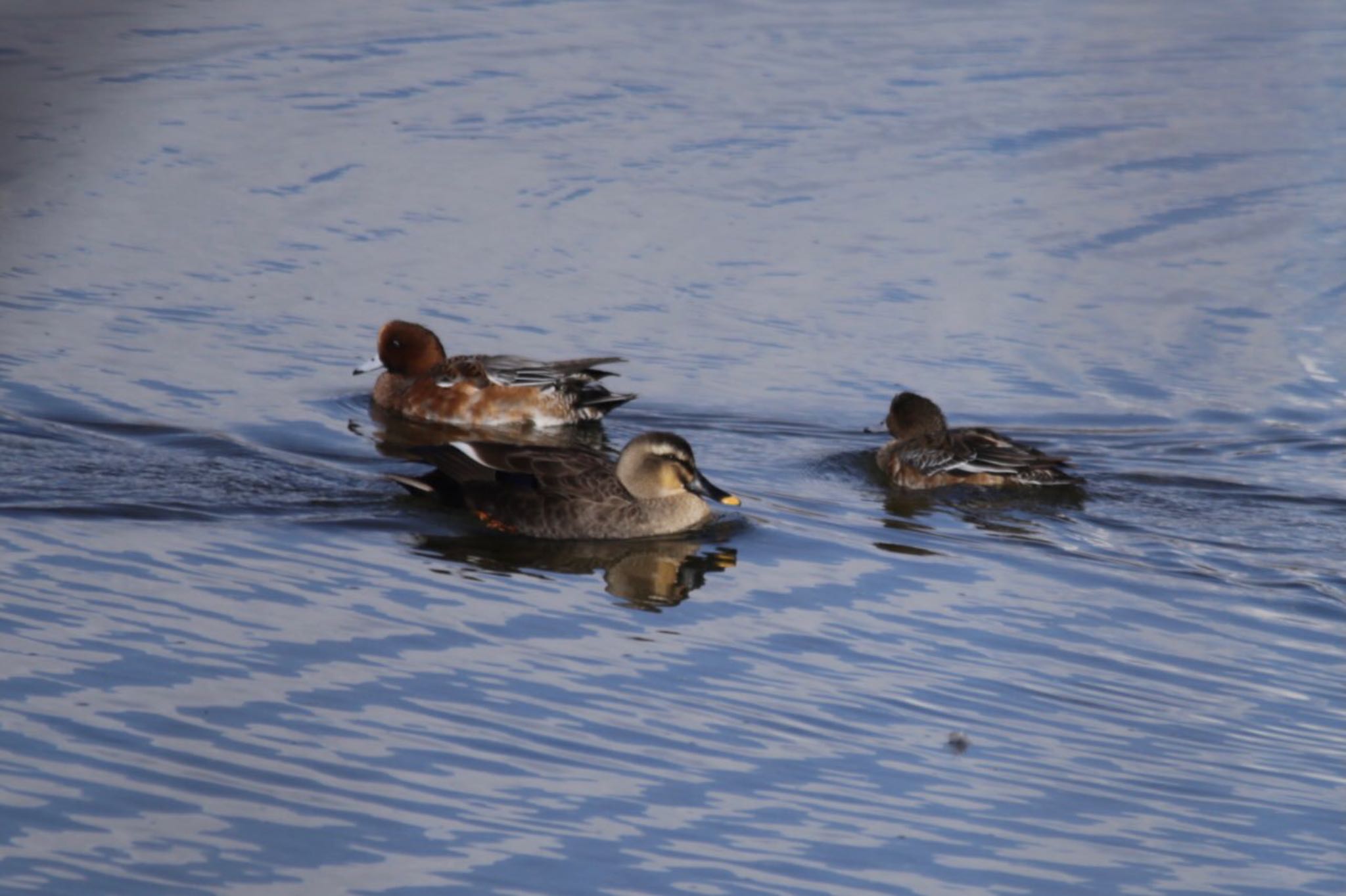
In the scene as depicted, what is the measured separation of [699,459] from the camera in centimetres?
1055

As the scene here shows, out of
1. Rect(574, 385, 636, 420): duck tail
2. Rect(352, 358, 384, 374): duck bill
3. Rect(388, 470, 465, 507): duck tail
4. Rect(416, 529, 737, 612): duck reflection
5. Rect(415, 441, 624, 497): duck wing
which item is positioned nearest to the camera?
Rect(416, 529, 737, 612): duck reflection

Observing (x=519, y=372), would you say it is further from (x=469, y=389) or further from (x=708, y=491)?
(x=708, y=491)

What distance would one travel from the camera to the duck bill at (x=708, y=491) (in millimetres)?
Answer: 9000

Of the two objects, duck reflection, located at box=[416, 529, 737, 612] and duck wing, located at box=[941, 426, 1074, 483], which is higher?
duck wing, located at box=[941, 426, 1074, 483]

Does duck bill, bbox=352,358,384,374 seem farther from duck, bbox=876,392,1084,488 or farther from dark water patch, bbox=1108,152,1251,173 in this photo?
dark water patch, bbox=1108,152,1251,173

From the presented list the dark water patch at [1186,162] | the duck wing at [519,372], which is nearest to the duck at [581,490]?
the duck wing at [519,372]

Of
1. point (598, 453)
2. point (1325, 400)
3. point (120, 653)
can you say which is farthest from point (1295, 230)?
point (120, 653)

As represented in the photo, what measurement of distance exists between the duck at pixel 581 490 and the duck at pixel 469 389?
86.2 inches

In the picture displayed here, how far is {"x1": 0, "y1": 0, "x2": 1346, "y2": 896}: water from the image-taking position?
4.89 meters

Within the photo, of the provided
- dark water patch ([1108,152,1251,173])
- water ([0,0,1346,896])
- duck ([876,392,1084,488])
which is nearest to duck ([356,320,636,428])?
water ([0,0,1346,896])

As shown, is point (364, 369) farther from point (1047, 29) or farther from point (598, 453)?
point (1047, 29)

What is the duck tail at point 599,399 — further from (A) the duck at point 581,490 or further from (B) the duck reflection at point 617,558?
(B) the duck reflection at point 617,558

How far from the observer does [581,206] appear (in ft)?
49.5

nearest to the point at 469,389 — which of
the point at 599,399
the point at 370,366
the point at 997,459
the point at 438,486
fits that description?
the point at 370,366
